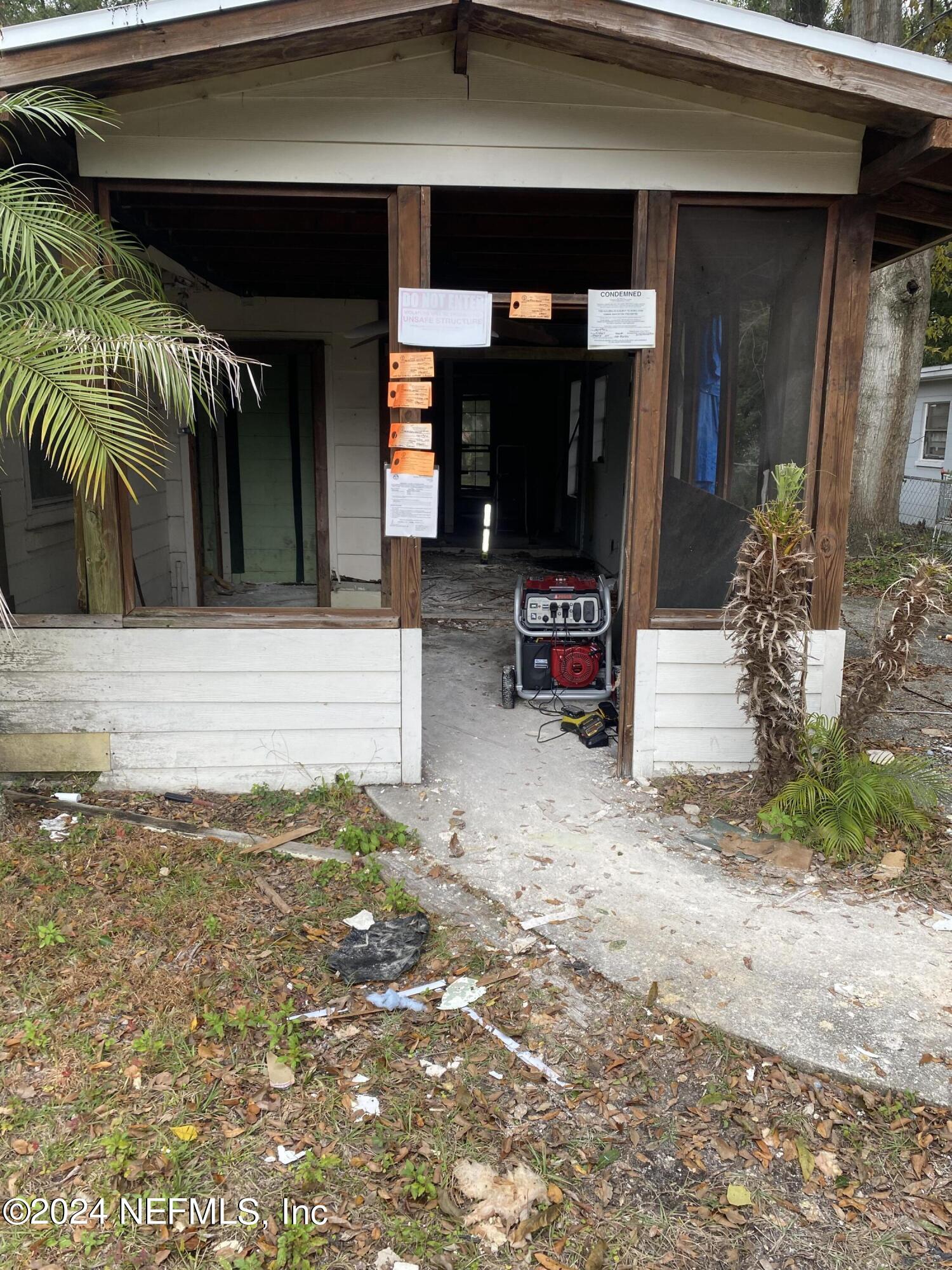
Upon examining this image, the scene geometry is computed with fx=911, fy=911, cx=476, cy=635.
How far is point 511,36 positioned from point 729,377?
5.50 feet

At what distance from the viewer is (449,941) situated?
10.3 feet

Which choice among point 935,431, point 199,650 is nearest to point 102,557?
point 199,650

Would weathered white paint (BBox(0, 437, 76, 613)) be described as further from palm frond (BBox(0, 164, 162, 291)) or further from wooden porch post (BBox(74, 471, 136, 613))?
palm frond (BBox(0, 164, 162, 291))

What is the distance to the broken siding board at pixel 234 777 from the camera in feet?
13.8

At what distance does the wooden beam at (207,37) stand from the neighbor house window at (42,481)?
239 centimetres

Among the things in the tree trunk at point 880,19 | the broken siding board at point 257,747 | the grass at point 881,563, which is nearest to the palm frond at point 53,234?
the broken siding board at point 257,747

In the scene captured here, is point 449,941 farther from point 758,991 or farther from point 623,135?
point 623,135

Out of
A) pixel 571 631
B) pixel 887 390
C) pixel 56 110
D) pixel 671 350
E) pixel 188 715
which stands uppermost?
pixel 56 110

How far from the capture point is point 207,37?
3.37 meters

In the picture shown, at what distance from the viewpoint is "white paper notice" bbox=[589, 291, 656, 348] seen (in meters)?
4.00

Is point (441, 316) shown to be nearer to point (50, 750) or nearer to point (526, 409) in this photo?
point (50, 750)

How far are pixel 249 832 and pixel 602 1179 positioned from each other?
213 cm

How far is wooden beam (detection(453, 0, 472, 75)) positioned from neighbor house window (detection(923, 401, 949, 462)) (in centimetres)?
1621

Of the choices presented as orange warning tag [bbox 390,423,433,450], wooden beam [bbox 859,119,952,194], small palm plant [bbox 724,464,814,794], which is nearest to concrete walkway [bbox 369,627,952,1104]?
small palm plant [bbox 724,464,814,794]
